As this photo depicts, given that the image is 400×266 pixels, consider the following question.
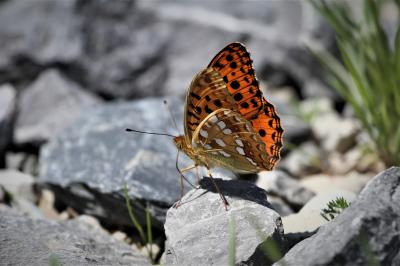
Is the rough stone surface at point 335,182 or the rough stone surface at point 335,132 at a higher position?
the rough stone surface at point 335,132

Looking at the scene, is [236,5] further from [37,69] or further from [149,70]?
[37,69]

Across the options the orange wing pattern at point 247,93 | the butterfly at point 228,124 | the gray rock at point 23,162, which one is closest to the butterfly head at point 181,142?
the butterfly at point 228,124

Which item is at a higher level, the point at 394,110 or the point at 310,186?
the point at 394,110

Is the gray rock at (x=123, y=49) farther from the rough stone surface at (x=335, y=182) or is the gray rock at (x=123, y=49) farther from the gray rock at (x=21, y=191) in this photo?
the rough stone surface at (x=335, y=182)

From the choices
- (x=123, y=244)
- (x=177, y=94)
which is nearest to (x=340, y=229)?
(x=123, y=244)

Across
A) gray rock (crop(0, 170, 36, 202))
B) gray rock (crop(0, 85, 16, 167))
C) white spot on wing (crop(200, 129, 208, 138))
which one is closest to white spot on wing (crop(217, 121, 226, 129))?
white spot on wing (crop(200, 129, 208, 138))

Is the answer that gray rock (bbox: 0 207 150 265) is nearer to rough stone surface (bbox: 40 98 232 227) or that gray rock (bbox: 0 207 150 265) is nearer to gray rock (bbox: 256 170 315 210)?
rough stone surface (bbox: 40 98 232 227)

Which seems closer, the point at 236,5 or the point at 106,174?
the point at 106,174
